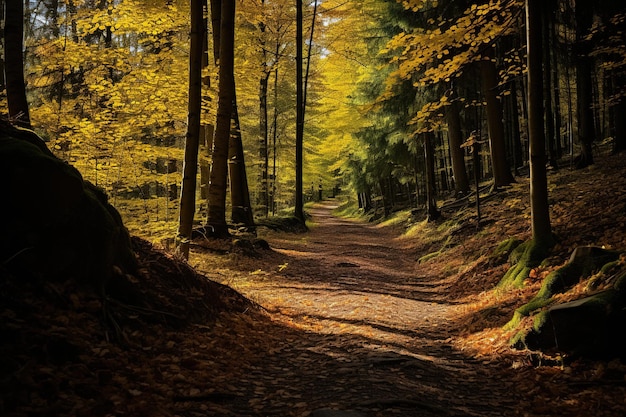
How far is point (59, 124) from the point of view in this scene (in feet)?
33.2

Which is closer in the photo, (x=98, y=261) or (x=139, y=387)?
(x=139, y=387)

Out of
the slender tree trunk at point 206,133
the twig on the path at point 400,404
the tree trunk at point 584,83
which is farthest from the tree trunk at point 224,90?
the tree trunk at point 584,83

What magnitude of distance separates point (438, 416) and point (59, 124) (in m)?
10.3

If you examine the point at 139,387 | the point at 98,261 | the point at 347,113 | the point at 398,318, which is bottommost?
the point at 398,318

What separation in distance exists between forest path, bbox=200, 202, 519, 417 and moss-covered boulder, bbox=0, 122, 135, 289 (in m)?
2.14

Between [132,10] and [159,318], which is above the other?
[132,10]

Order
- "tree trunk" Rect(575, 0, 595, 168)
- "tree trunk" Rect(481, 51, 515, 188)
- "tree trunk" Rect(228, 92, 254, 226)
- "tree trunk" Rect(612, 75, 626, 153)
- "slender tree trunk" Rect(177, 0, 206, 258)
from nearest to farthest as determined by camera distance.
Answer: "slender tree trunk" Rect(177, 0, 206, 258), "tree trunk" Rect(612, 75, 626, 153), "tree trunk" Rect(575, 0, 595, 168), "tree trunk" Rect(481, 51, 515, 188), "tree trunk" Rect(228, 92, 254, 226)

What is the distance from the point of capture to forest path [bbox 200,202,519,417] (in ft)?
13.4

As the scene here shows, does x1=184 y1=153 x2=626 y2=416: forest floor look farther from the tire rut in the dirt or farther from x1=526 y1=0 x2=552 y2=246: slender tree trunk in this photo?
x1=526 y1=0 x2=552 y2=246: slender tree trunk

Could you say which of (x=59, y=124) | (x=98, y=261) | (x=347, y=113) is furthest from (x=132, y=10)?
(x=347, y=113)

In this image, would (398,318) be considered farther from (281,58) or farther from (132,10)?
(281,58)

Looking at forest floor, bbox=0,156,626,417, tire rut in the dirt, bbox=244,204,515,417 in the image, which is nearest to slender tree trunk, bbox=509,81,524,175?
forest floor, bbox=0,156,626,417

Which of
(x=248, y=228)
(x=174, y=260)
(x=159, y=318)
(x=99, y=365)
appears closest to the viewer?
(x=99, y=365)

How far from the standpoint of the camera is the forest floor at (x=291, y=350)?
11.5 ft
